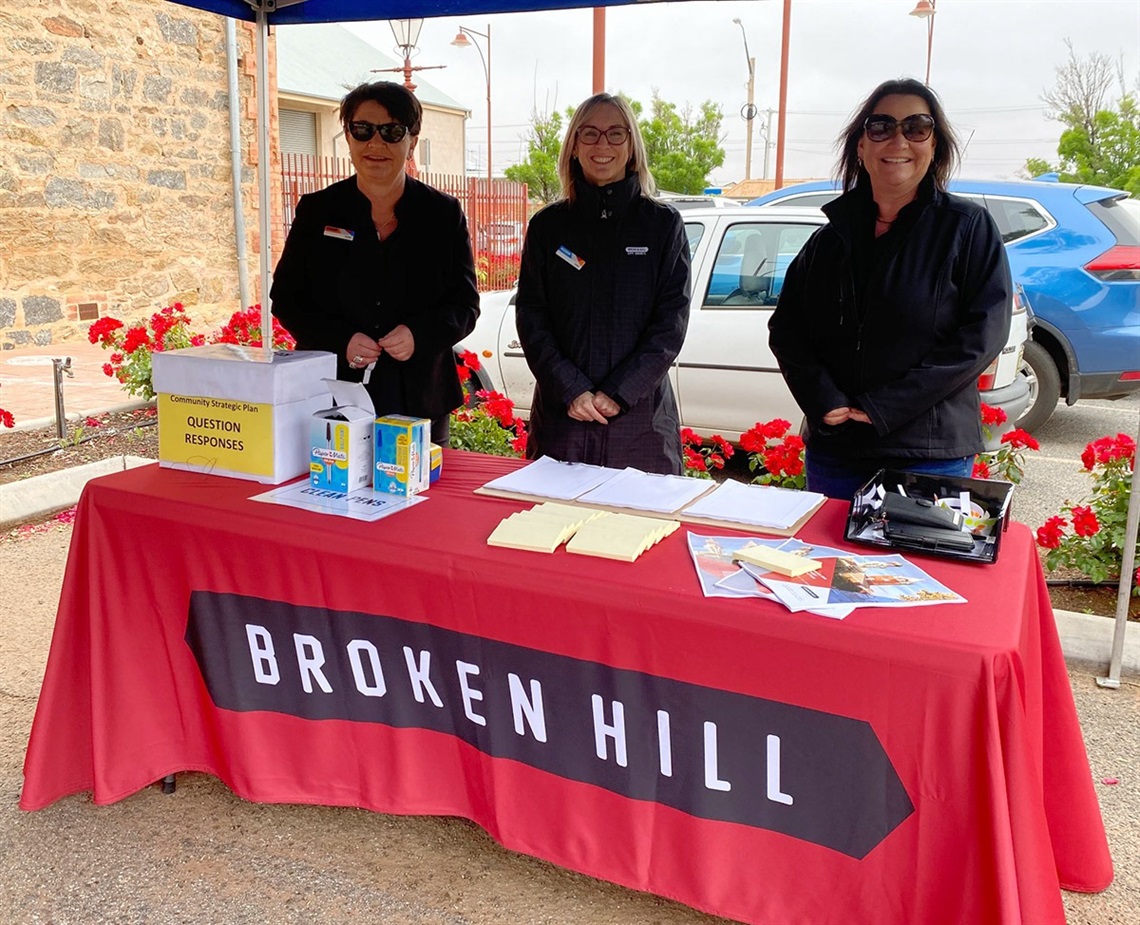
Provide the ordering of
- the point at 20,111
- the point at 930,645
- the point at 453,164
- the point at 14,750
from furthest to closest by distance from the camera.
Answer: the point at 453,164
the point at 20,111
the point at 14,750
the point at 930,645

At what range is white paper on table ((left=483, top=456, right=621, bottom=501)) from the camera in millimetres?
2359

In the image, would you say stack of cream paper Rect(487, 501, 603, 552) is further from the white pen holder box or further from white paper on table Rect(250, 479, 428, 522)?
the white pen holder box

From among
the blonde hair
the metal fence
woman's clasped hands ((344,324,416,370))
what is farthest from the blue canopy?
the metal fence

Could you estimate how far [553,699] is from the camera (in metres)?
1.93

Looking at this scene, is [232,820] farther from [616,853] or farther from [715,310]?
[715,310]

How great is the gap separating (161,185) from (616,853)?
918cm

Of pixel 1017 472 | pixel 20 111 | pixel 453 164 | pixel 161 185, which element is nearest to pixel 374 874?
pixel 1017 472

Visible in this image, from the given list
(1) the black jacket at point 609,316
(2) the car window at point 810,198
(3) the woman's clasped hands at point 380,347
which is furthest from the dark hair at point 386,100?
(2) the car window at point 810,198

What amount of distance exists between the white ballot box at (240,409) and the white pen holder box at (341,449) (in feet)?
0.30

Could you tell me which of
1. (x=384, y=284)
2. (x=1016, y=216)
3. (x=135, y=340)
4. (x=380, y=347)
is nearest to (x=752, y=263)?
(x=1016, y=216)

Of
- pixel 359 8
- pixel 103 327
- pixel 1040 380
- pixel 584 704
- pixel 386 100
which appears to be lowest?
pixel 584 704

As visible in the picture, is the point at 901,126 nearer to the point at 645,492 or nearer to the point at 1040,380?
the point at 645,492

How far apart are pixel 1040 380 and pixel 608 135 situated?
480cm

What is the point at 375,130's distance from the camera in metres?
2.94
